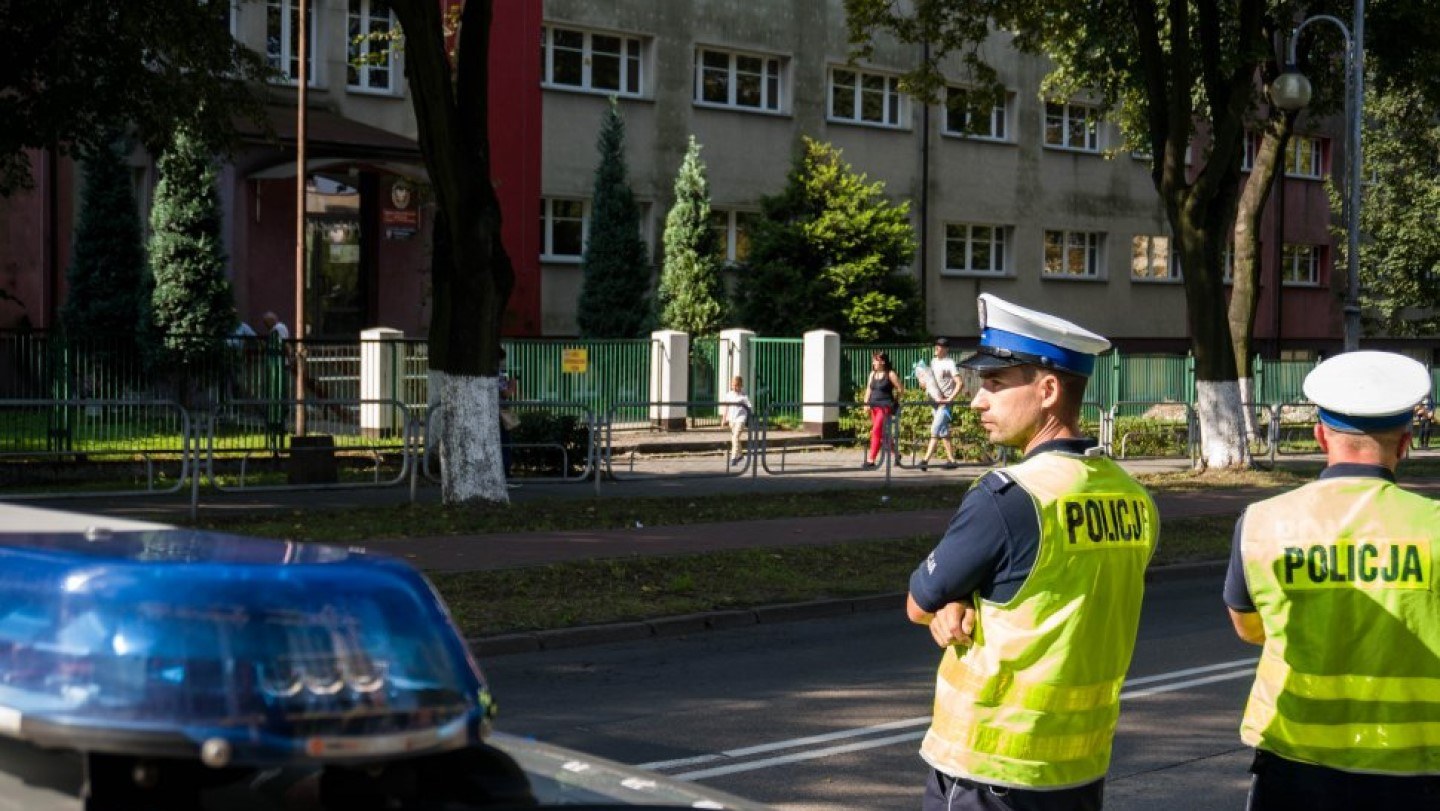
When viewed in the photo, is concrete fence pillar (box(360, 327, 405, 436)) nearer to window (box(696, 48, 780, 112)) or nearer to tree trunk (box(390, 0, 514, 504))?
tree trunk (box(390, 0, 514, 504))

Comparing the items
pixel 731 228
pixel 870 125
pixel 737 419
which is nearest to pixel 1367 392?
pixel 737 419

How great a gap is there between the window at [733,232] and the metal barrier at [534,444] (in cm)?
1379

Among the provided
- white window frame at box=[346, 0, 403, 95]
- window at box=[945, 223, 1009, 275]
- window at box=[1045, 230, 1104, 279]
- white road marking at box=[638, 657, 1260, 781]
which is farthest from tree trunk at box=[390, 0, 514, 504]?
window at box=[1045, 230, 1104, 279]

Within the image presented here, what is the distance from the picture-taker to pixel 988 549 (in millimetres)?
3541

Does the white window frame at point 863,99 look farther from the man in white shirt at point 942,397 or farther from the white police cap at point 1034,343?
the white police cap at point 1034,343

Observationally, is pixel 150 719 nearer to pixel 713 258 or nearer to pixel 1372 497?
pixel 1372 497

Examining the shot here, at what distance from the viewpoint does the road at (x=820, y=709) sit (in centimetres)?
747

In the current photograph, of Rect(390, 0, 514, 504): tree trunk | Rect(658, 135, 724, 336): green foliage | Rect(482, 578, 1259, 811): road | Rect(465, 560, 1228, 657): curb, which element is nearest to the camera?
Rect(482, 578, 1259, 811): road

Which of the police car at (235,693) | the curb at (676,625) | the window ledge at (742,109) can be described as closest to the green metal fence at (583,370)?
the window ledge at (742,109)

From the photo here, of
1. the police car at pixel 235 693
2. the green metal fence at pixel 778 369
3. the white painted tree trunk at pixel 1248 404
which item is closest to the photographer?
the police car at pixel 235 693

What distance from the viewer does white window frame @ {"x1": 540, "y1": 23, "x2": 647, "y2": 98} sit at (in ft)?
109

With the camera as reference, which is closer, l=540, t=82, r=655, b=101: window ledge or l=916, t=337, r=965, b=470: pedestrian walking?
l=916, t=337, r=965, b=470: pedestrian walking

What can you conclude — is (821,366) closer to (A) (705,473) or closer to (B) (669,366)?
(B) (669,366)

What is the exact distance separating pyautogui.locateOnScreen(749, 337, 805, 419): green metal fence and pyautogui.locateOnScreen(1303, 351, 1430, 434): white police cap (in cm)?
2731
